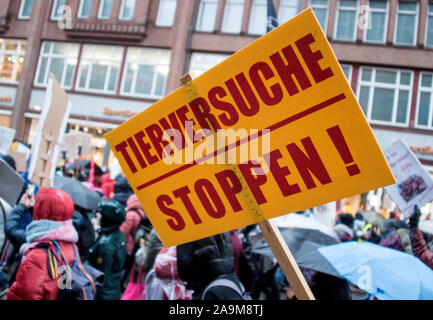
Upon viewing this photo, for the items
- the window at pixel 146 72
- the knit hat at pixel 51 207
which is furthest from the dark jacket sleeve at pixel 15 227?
the window at pixel 146 72

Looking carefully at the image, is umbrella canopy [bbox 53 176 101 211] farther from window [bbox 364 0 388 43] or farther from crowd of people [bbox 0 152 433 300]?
window [bbox 364 0 388 43]

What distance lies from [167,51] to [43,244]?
16.3m

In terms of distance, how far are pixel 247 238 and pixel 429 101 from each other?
13.7 meters

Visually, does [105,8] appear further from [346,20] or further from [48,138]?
[48,138]

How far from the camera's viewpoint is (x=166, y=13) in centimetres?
1761

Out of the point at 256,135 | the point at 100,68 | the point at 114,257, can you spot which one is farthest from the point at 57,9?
the point at 256,135

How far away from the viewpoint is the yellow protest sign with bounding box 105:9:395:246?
51.6 inches

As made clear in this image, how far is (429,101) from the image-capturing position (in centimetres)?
1538

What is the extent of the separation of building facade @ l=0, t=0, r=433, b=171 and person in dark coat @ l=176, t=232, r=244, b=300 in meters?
14.5

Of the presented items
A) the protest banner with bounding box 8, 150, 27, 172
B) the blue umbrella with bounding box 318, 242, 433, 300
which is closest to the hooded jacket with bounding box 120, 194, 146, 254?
the blue umbrella with bounding box 318, 242, 433, 300

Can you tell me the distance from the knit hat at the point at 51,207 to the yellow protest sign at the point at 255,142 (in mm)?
1010

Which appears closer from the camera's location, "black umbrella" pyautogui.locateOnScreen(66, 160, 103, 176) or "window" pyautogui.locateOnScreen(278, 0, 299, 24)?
"black umbrella" pyautogui.locateOnScreen(66, 160, 103, 176)

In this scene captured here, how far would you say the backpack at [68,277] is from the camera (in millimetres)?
2293
